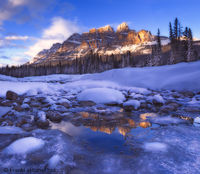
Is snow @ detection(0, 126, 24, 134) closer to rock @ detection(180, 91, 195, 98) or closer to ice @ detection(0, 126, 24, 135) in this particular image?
ice @ detection(0, 126, 24, 135)

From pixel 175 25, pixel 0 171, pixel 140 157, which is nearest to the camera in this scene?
pixel 0 171

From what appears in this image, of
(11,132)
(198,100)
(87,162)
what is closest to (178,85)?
(198,100)

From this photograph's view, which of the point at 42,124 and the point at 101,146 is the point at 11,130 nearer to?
the point at 42,124

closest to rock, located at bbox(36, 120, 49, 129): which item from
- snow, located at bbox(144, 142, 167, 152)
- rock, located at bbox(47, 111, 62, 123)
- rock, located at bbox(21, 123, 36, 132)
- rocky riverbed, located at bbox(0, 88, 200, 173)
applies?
rocky riverbed, located at bbox(0, 88, 200, 173)

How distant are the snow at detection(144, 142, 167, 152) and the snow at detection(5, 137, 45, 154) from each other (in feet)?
7.07

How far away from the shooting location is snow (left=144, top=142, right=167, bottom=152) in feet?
8.47

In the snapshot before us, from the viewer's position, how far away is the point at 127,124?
165 inches

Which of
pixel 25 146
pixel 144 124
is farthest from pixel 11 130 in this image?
pixel 144 124

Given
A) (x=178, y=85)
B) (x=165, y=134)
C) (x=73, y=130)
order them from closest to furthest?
(x=165, y=134) < (x=73, y=130) < (x=178, y=85)

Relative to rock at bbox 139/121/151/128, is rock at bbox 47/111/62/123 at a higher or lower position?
higher

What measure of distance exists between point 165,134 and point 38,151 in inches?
115

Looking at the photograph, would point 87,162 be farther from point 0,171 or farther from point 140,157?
point 0,171

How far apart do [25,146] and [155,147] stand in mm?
2547

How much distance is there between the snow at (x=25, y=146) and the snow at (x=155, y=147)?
2155mm
